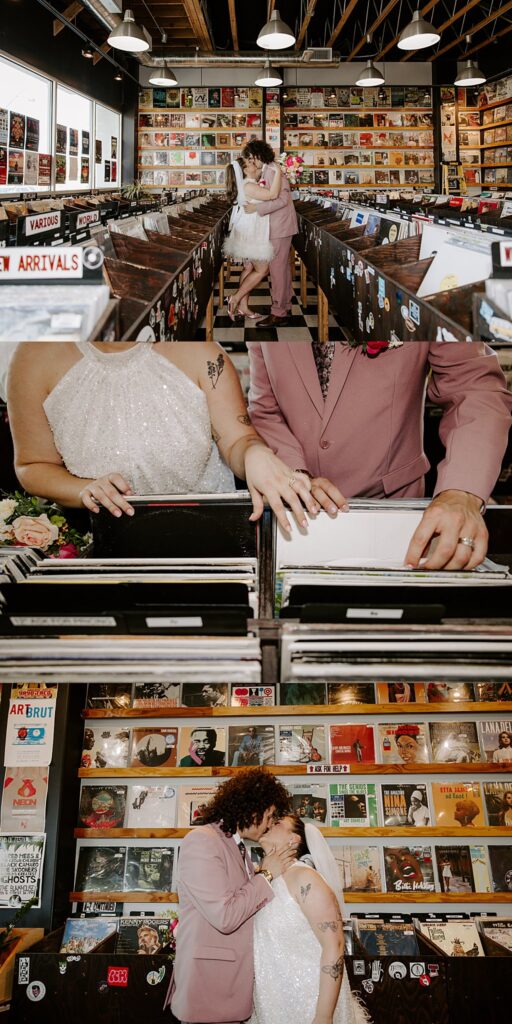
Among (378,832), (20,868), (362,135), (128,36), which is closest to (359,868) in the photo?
(378,832)

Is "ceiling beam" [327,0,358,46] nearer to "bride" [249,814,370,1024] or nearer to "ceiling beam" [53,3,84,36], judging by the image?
"ceiling beam" [53,3,84,36]

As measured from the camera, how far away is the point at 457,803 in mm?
2863

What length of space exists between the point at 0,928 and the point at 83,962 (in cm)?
48

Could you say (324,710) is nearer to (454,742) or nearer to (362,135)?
(454,742)

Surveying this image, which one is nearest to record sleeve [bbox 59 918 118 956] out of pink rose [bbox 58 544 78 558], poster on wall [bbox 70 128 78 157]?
pink rose [bbox 58 544 78 558]

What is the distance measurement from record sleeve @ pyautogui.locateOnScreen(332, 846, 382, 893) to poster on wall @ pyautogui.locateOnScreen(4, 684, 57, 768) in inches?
57.4

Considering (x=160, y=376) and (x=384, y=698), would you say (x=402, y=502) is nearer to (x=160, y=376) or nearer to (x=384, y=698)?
(x=160, y=376)

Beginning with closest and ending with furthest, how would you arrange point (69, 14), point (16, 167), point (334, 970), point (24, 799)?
point (334, 970) < point (24, 799) < point (16, 167) < point (69, 14)

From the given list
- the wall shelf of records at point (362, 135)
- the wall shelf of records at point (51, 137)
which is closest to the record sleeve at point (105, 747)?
the wall shelf of records at point (51, 137)

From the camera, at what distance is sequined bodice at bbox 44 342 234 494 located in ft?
3.56

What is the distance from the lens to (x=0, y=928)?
8.38 ft

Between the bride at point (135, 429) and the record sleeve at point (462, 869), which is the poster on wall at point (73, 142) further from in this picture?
the record sleeve at point (462, 869)

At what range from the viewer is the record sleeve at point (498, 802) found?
112 inches

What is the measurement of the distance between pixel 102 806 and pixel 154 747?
0.36 m
